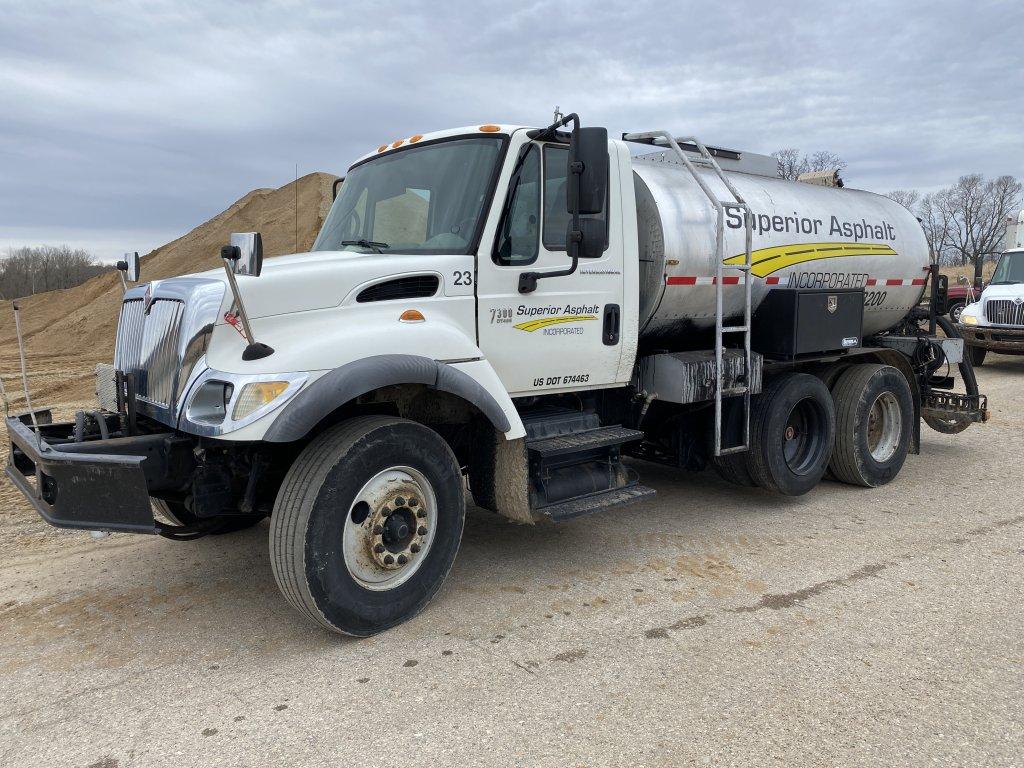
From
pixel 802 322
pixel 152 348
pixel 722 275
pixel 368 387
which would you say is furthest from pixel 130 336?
pixel 802 322

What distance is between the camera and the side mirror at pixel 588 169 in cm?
421

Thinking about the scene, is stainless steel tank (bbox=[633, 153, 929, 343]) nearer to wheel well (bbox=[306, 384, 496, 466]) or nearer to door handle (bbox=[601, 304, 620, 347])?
door handle (bbox=[601, 304, 620, 347])

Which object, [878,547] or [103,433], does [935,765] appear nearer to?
[878,547]

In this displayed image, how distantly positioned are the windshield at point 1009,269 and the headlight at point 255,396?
16447 millimetres

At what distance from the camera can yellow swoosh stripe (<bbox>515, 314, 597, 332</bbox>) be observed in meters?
4.74

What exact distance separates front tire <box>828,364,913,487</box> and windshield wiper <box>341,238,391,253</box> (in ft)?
14.5

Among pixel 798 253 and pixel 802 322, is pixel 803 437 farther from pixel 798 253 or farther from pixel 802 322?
pixel 798 253

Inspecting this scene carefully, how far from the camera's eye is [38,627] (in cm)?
419

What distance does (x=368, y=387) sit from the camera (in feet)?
12.4

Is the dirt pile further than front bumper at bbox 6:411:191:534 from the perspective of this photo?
Yes

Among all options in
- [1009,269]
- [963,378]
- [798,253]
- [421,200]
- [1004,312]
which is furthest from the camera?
[1009,269]

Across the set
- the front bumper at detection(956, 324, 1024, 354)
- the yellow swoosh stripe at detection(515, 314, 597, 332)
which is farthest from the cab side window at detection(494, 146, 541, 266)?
the front bumper at detection(956, 324, 1024, 354)

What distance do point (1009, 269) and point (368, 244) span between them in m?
15.7

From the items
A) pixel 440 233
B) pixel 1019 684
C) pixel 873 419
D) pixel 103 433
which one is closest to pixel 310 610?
pixel 103 433
